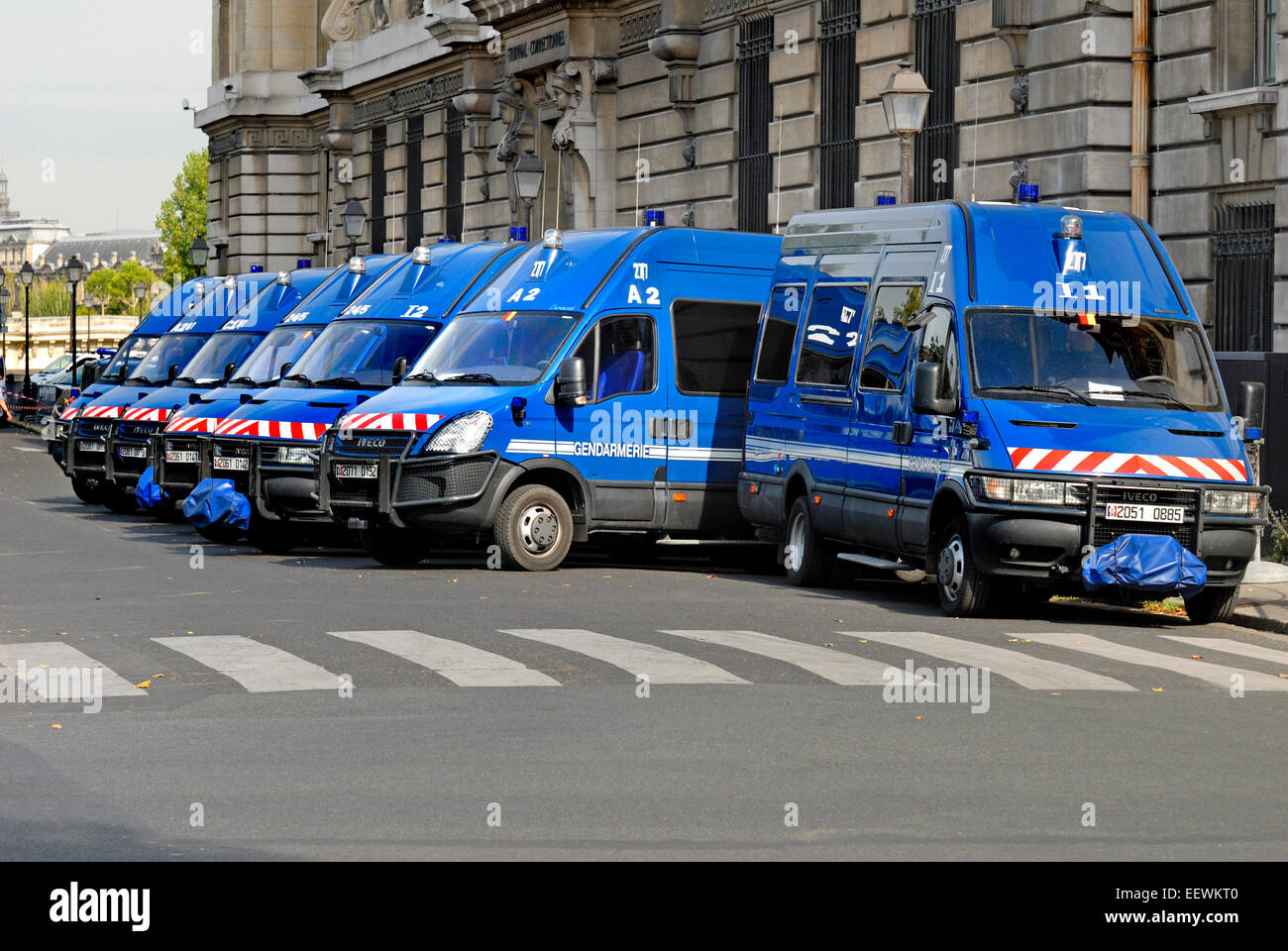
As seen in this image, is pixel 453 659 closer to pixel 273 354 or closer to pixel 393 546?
pixel 393 546

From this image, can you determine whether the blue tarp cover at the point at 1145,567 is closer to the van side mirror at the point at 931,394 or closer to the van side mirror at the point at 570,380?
the van side mirror at the point at 931,394

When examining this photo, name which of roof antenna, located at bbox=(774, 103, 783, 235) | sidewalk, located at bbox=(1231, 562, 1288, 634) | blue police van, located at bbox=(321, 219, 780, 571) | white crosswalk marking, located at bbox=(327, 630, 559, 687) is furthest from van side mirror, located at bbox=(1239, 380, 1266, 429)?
roof antenna, located at bbox=(774, 103, 783, 235)

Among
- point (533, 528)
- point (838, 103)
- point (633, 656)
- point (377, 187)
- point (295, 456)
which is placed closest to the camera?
point (633, 656)

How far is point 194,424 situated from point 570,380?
217 inches

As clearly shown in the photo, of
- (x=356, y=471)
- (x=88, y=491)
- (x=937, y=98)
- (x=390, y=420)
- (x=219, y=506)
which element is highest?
(x=937, y=98)

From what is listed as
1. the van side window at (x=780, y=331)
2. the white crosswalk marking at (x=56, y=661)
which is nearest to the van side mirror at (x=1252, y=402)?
the van side window at (x=780, y=331)

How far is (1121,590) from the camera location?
14.9 meters

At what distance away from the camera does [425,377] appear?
19.3m

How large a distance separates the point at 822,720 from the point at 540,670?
211 cm

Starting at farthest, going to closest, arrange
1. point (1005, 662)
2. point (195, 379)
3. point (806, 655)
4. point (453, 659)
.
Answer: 1. point (195, 379)
2. point (806, 655)
3. point (1005, 662)
4. point (453, 659)

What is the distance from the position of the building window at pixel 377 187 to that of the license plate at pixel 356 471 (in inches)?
1293

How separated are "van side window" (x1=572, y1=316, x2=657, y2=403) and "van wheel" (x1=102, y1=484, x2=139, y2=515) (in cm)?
908

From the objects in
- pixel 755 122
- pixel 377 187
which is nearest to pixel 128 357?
pixel 755 122

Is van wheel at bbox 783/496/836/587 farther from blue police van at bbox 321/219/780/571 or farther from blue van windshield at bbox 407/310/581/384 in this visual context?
blue van windshield at bbox 407/310/581/384
